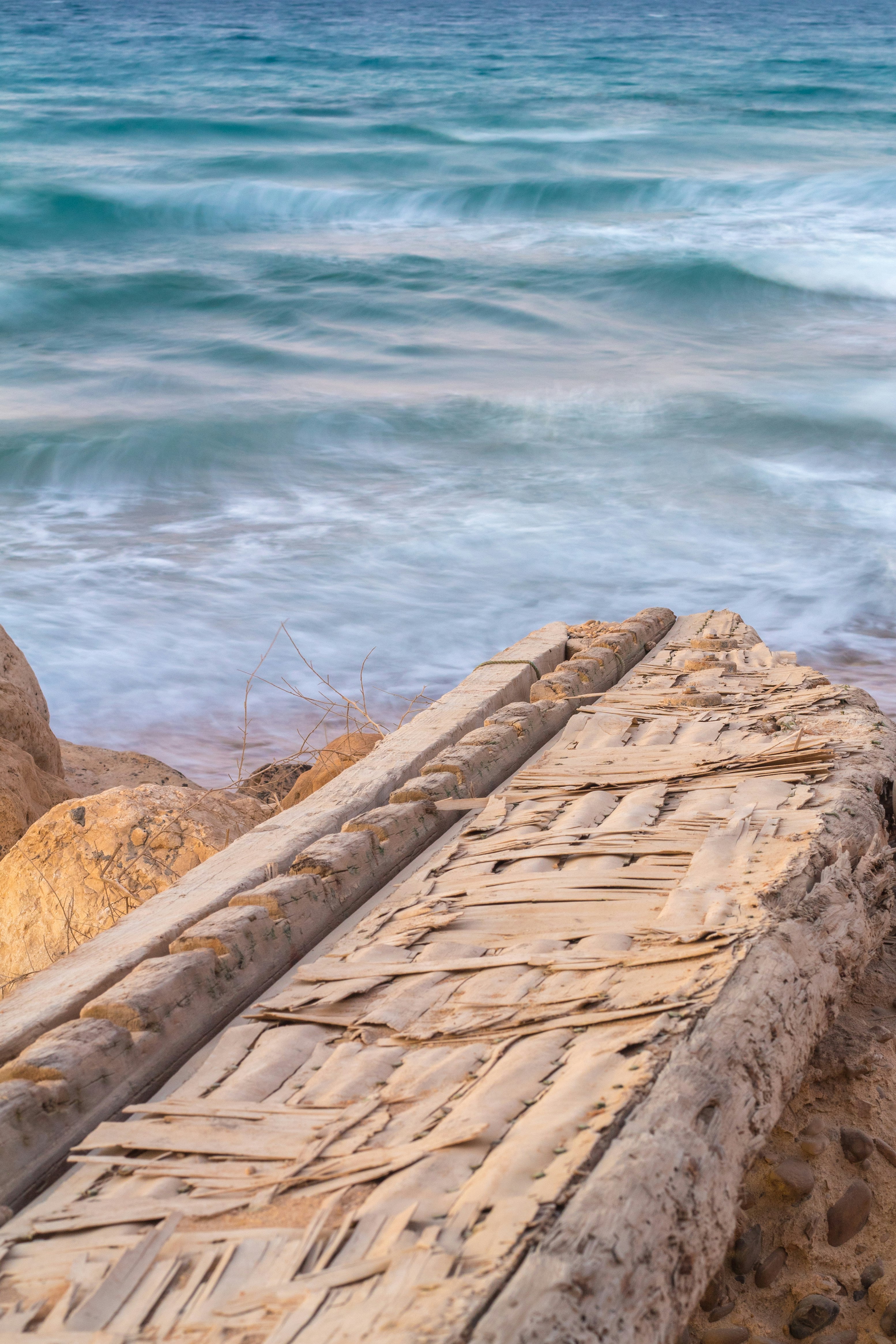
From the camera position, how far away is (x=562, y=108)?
25.9 meters

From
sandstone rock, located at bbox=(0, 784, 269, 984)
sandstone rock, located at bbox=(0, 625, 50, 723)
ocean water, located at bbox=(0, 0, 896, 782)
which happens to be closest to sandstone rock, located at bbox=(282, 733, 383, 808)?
sandstone rock, located at bbox=(0, 784, 269, 984)

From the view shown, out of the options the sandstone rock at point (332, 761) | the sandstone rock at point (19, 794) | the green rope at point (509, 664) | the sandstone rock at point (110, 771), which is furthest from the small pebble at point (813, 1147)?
the sandstone rock at point (110, 771)

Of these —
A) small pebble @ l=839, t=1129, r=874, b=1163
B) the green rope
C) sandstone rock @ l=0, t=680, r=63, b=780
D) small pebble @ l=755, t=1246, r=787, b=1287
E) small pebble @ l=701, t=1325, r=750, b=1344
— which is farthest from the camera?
sandstone rock @ l=0, t=680, r=63, b=780

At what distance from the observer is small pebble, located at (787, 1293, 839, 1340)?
1711 millimetres

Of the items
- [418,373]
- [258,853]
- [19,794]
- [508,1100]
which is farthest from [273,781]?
[418,373]

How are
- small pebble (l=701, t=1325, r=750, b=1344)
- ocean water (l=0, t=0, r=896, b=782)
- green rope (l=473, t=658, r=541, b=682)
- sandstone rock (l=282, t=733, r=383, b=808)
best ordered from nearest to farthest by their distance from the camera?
1. small pebble (l=701, t=1325, r=750, b=1344)
2. green rope (l=473, t=658, r=541, b=682)
3. sandstone rock (l=282, t=733, r=383, b=808)
4. ocean water (l=0, t=0, r=896, b=782)

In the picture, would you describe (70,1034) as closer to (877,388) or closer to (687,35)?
(877,388)

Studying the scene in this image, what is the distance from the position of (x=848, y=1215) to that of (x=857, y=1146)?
16cm

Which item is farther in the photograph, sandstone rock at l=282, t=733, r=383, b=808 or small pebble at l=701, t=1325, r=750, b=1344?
sandstone rock at l=282, t=733, r=383, b=808

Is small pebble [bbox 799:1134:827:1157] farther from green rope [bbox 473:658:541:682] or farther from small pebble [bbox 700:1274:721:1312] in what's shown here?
green rope [bbox 473:658:541:682]

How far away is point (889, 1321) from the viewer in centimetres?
172

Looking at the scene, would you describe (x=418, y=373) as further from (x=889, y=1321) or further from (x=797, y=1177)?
(x=889, y=1321)

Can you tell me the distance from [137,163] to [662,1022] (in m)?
23.3

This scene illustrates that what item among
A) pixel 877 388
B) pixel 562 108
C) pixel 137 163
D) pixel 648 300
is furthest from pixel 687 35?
pixel 877 388
